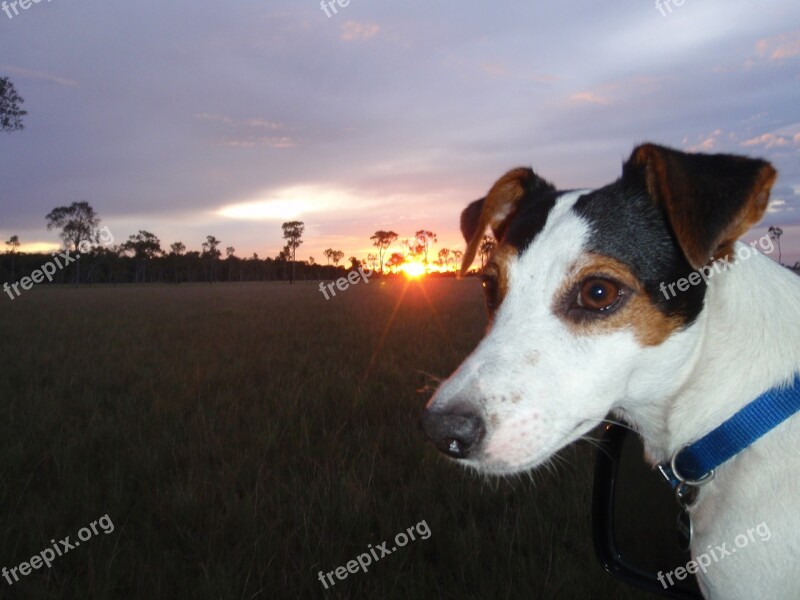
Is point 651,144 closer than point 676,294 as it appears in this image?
No

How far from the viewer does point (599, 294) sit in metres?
2.38

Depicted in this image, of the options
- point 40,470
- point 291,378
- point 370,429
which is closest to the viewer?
point 40,470

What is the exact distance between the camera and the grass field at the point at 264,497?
9.46 ft

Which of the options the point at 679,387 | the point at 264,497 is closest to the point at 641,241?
the point at 679,387

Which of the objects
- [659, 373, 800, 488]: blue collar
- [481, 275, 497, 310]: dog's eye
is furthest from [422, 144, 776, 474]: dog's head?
[659, 373, 800, 488]: blue collar

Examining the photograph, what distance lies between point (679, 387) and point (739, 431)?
1.12 feet

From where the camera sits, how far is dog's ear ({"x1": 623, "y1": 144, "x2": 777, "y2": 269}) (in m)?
2.20

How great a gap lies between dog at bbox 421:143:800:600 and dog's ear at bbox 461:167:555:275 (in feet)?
2.72

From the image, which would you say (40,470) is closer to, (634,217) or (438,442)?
(438,442)

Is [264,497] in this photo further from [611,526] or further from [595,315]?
[595,315]

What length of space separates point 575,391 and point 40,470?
14.0ft

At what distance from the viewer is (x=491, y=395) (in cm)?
205

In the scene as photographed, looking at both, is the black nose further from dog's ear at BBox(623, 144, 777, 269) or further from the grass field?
dog's ear at BBox(623, 144, 777, 269)

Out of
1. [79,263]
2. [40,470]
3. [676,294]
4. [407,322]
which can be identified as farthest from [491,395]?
[79,263]
